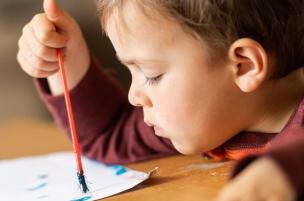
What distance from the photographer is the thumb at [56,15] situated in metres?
0.80

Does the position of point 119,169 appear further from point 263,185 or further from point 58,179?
point 263,185

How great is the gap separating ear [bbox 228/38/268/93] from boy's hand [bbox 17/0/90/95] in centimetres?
28

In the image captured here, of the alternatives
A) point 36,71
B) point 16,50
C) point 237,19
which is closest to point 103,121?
point 36,71

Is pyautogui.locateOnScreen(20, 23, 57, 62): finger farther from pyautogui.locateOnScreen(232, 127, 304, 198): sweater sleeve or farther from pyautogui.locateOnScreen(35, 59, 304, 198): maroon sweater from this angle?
pyautogui.locateOnScreen(232, 127, 304, 198): sweater sleeve

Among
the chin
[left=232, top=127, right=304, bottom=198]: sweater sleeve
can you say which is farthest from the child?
[left=232, top=127, right=304, bottom=198]: sweater sleeve

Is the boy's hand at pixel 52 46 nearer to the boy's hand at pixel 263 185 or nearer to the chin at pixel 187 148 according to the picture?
the chin at pixel 187 148

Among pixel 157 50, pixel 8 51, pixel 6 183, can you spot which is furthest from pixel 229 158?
pixel 8 51

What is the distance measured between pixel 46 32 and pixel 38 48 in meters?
0.04

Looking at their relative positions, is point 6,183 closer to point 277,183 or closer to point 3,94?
point 277,183

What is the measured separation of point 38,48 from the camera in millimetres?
817

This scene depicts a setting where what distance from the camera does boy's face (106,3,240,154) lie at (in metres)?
0.66

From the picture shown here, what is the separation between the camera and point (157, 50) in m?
0.67

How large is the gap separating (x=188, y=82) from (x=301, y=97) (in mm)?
169

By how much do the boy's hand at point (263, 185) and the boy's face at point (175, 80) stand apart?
0.23 meters
